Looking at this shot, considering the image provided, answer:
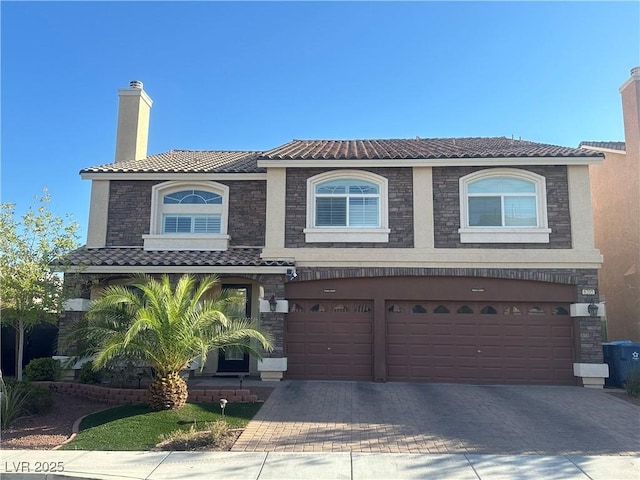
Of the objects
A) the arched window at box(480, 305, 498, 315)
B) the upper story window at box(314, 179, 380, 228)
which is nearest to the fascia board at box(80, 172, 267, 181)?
the upper story window at box(314, 179, 380, 228)

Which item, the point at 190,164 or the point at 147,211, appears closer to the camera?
the point at 147,211

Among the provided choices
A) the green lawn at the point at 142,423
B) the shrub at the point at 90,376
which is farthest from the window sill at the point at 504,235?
the shrub at the point at 90,376

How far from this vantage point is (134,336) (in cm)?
950

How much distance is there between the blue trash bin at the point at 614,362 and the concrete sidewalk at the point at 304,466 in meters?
6.50

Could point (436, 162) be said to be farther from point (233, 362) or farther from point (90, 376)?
point (90, 376)

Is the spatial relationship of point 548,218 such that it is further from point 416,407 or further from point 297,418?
point 297,418

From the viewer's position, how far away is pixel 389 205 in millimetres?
14352

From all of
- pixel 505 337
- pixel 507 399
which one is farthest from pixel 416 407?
pixel 505 337

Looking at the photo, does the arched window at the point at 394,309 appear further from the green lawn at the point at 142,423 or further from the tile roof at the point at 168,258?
the green lawn at the point at 142,423

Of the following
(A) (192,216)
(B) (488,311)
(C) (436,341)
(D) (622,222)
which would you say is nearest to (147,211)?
(A) (192,216)

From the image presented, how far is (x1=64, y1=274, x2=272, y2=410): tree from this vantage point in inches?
380

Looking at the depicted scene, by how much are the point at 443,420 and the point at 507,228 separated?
643 cm

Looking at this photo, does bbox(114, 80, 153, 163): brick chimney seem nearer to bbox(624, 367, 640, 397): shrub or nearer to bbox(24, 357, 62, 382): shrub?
bbox(24, 357, 62, 382): shrub

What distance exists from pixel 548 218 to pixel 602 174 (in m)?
7.08
